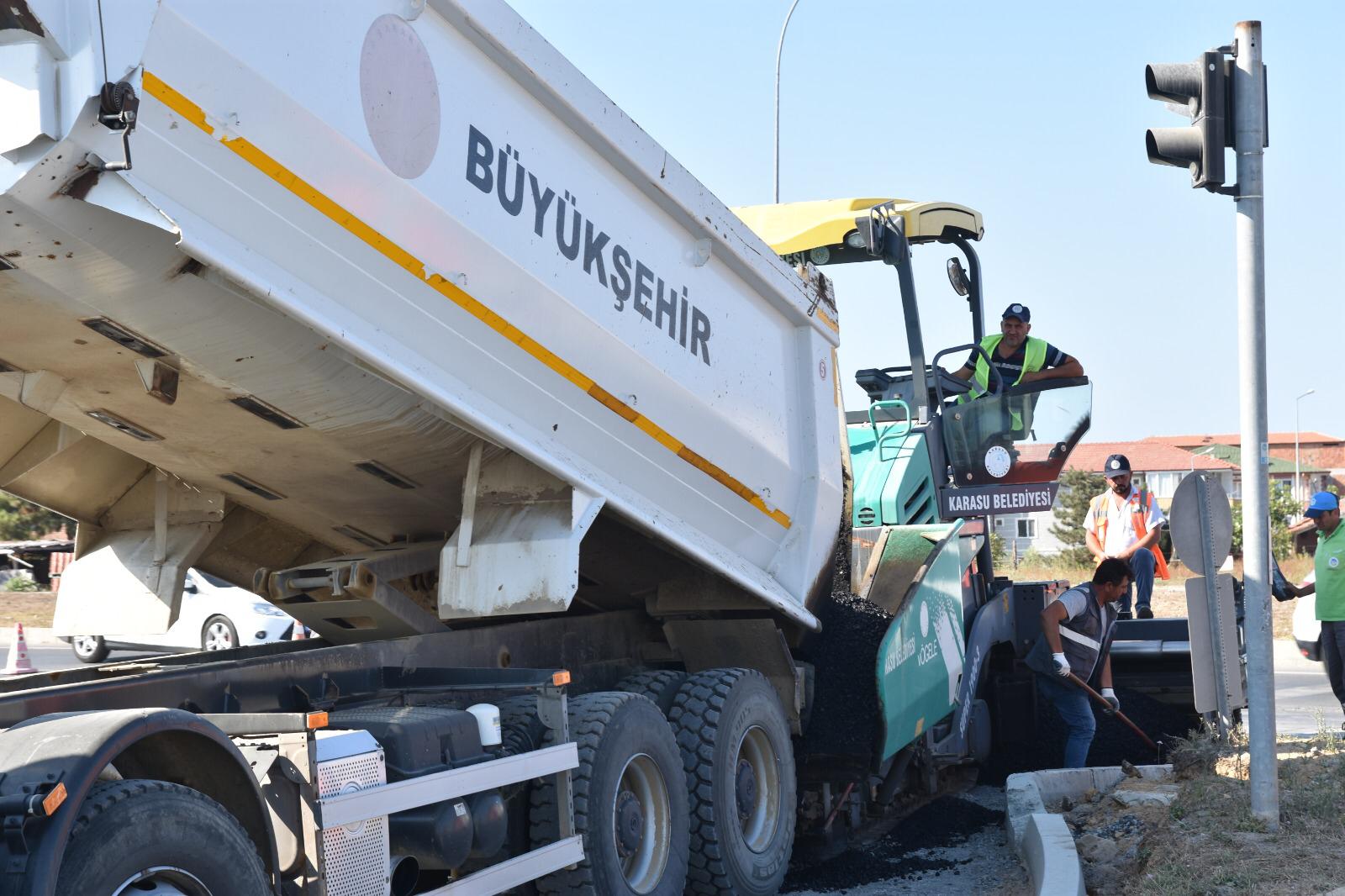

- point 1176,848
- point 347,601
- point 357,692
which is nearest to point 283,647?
point 347,601

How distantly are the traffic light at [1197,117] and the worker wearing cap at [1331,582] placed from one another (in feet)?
13.0

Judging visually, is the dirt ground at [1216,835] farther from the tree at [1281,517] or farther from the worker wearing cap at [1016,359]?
the tree at [1281,517]

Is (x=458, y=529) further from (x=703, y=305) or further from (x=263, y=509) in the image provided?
(x=703, y=305)

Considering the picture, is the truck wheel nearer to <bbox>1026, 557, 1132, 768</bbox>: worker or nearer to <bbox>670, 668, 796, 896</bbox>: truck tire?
<bbox>670, 668, 796, 896</bbox>: truck tire

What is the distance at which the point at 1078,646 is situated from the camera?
315 inches

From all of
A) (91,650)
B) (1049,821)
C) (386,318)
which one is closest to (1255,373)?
(1049,821)

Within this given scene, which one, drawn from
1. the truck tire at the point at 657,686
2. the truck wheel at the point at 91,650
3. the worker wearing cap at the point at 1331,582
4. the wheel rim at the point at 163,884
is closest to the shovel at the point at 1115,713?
the worker wearing cap at the point at 1331,582

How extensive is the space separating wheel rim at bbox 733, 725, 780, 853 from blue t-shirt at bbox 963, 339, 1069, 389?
317 centimetres

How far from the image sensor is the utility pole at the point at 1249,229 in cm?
564

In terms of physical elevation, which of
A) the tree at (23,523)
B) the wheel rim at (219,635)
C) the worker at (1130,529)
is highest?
the tree at (23,523)

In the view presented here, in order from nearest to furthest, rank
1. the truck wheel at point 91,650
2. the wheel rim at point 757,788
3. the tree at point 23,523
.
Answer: the wheel rim at point 757,788, the truck wheel at point 91,650, the tree at point 23,523

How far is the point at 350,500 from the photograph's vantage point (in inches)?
216

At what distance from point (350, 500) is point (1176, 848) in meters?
3.33

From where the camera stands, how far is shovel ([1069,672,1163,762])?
308 inches
